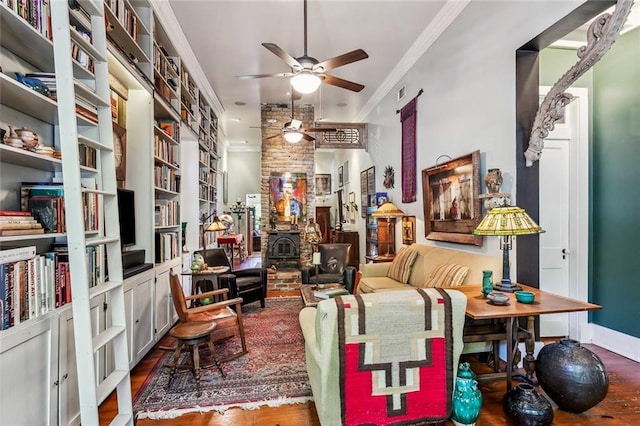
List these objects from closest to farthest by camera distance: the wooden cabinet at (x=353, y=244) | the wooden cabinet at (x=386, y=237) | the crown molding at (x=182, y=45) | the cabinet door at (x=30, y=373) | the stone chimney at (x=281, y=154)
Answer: the cabinet door at (x=30, y=373) < the crown molding at (x=182, y=45) < the wooden cabinet at (x=386, y=237) < the stone chimney at (x=281, y=154) < the wooden cabinet at (x=353, y=244)

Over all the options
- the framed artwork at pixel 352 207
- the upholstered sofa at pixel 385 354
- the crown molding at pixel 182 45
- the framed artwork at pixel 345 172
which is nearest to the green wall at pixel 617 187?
the upholstered sofa at pixel 385 354

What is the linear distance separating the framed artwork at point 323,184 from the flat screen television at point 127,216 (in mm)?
8176

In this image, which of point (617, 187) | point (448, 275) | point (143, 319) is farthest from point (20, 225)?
point (617, 187)

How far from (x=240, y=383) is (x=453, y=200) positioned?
9.02ft

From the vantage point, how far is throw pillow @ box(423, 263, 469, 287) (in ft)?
9.65

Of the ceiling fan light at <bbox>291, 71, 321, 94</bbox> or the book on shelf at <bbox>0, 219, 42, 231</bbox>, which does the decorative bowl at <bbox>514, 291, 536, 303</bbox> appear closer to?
the ceiling fan light at <bbox>291, 71, 321, 94</bbox>

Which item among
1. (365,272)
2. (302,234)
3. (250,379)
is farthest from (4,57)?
(302,234)

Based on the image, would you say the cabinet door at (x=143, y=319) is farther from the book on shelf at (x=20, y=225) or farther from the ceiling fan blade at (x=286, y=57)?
the ceiling fan blade at (x=286, y=57)

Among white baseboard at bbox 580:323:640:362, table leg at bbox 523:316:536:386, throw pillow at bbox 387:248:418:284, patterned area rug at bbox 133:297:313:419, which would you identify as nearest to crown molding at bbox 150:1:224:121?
patterned area rug at bbox 133:297:313:419

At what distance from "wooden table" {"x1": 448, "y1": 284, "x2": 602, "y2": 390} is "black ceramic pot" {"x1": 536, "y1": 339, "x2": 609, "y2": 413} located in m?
0.12

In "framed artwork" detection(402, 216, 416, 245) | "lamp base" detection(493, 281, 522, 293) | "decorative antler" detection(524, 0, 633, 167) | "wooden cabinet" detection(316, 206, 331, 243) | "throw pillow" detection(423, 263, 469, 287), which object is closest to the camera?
"decorative antler" detection(524, 0, 633, 167)

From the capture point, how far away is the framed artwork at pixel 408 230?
4.70 meters

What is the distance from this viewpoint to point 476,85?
320 cm

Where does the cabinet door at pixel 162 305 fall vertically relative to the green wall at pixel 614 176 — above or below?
below
